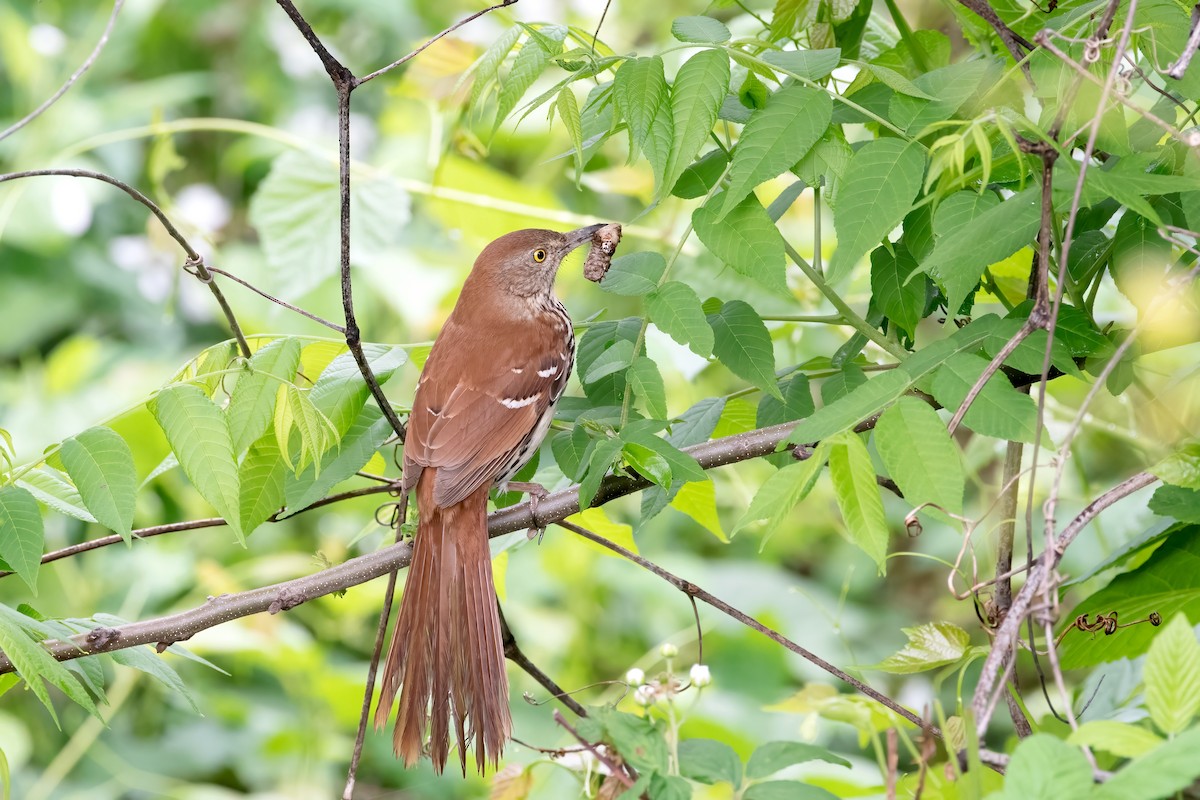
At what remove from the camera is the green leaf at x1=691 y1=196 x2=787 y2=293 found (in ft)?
5.82

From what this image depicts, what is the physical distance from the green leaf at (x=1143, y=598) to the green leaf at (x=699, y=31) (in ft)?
3.59

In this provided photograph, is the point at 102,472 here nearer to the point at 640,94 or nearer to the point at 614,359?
the point at 614,359

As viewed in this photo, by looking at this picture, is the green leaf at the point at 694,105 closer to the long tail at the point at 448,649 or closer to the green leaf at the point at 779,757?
the green leaf at the point at 779,757

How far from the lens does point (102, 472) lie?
176cm

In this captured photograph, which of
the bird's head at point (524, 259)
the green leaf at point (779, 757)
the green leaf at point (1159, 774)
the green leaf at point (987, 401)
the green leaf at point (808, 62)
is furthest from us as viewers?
the bird's head at point (524, 259)

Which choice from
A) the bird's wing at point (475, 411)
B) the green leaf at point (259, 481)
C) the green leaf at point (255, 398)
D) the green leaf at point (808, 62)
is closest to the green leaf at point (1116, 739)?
the green leaf at point (808, 62)

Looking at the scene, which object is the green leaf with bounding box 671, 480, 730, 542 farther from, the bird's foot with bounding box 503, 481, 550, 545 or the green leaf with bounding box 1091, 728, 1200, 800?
the green leaf with bounding box 1091, 728, 1200, 800

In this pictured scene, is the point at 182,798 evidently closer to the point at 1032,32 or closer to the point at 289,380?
the point at 289,380

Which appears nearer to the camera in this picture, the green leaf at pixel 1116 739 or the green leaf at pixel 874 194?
the green leaf at pixel 1116 739

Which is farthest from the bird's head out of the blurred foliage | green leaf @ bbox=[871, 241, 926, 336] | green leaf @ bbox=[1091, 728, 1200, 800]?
green leaf @ bbox=[1091, 728, 1200, 800]

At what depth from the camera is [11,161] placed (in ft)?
19.6

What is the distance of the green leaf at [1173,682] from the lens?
1112mm

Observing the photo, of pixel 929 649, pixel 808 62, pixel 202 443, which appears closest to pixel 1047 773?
pixel 929 649

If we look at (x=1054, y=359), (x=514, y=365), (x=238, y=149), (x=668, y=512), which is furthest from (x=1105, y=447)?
(x=238, y=149)
